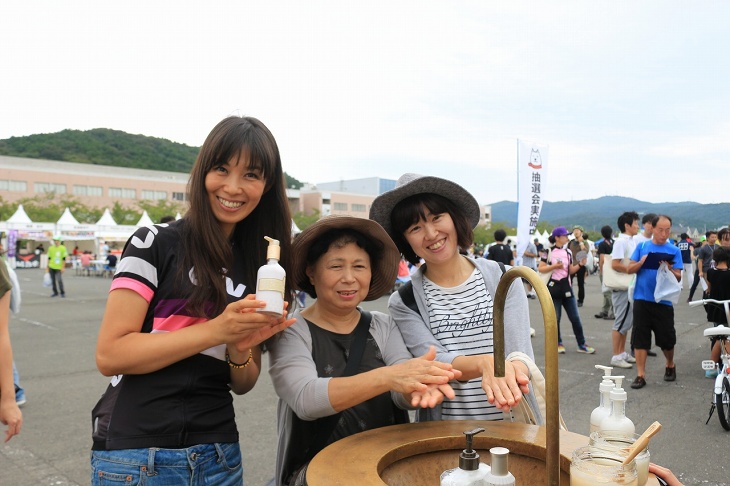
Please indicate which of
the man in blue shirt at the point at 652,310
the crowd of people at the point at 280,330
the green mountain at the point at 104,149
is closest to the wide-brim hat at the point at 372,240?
the crowd of people at the point at 280,330

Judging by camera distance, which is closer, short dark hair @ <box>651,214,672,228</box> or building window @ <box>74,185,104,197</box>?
short dark hair @ <box>651,214,672,228</box>

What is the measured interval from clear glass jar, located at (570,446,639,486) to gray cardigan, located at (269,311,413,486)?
0.83 meters

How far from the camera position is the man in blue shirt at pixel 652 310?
6.57 m

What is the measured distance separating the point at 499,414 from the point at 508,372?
0.58 meters

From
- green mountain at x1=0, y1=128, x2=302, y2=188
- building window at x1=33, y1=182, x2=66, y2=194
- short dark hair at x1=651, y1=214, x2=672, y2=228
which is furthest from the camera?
green mountain at x1=0, y1=128, x2=302, y2=188

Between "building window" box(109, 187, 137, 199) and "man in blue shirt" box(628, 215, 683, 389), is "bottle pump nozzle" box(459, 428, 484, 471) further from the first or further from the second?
"building window" box(109, 187, 137, 199)

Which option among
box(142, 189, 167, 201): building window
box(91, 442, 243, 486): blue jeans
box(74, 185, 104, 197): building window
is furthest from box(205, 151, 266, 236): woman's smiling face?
box(142, 189, 167, 201): building window

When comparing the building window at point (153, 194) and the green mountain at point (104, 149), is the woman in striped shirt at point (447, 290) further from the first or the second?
the green mountain at point (104, 149)

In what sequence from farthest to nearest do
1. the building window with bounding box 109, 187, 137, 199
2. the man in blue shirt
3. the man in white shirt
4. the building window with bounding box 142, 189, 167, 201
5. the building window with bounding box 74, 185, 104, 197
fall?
the building window with bounding box 142, 189, 167, 201
the building window with bounding box 109, 187, 137, 199
the building window with bounding box 74, 185, 104, 197
the man in white shirt
the man in blue shirt

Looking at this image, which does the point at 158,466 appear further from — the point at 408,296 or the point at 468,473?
the point at 408,296

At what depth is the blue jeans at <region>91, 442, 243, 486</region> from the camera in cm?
170

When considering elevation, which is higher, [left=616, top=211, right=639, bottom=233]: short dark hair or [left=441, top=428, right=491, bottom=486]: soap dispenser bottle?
[left=616, top=211, right=639, bottom=233]: short dark hair

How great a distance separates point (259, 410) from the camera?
5715mm

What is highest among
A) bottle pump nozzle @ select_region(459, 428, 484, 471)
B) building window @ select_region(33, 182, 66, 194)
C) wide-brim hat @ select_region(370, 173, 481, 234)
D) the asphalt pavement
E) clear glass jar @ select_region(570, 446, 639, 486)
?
building window @ select_region(33, 182, 66, 194)
